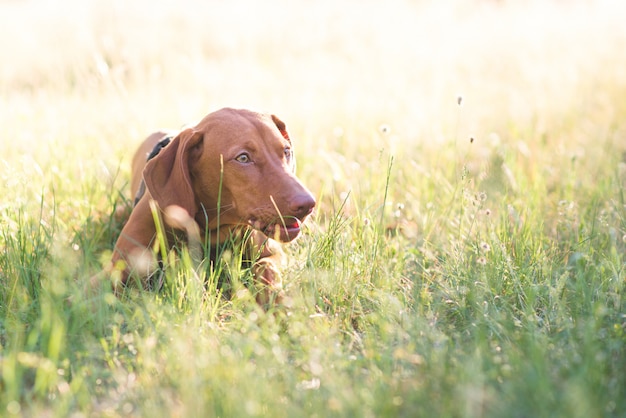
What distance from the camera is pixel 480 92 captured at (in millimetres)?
7137

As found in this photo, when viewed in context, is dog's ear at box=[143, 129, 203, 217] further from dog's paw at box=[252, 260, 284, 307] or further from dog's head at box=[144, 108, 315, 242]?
dog's paw at box=[252, 260, 284, 307]

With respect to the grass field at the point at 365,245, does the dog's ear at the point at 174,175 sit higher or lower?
higher

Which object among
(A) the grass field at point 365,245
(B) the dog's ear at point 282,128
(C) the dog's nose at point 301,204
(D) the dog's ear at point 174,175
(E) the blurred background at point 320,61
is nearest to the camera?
(A) the grass field at point 365,245

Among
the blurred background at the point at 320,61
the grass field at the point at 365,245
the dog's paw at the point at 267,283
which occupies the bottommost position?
the dog's paw at the point at 267,283

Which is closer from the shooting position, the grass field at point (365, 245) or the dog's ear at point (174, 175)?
the grass field at point (365, 245)

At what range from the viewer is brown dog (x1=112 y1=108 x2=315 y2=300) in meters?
3.26

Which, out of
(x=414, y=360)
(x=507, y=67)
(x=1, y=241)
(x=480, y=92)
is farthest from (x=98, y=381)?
(x=507, y=67)

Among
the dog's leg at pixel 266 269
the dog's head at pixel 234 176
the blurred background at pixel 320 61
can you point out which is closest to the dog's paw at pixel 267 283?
the dog's leg at pixel 266 269

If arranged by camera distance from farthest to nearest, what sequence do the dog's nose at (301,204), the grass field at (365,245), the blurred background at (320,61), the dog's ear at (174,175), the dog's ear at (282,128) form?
the blurred background at (320,61) → the dog's ear at (282,128) → the dog's ear at (174,175) → the dog's nose at (301,204) → the grass field at (365,245)

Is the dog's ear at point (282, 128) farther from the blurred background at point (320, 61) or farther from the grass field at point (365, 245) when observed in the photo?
the blurred background at point (320, 61)

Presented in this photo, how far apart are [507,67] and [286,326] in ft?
19.5

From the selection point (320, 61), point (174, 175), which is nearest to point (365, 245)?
point (174, 175)

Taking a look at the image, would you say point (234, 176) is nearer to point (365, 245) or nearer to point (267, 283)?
point (267, 283)

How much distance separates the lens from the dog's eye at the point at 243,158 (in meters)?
3.36
